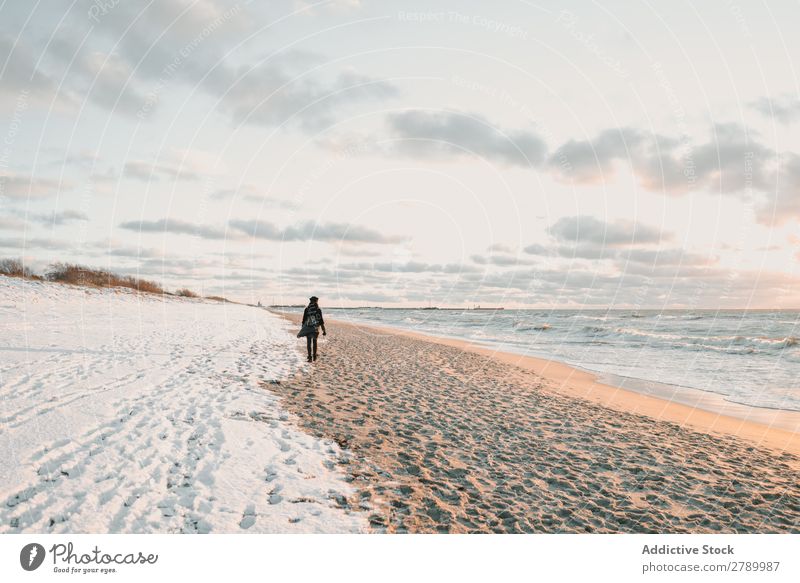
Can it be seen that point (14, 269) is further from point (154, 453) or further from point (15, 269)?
point (154, 453)

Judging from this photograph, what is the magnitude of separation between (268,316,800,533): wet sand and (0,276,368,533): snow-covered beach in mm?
799

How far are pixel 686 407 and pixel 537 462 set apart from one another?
34.5ft

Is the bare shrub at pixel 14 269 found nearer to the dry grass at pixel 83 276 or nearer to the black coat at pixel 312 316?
the dry grass at pixel 83 276

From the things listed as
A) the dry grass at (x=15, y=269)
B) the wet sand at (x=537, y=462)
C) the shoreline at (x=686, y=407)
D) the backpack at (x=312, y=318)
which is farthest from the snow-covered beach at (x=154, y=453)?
the dry grass at (x=15, y=269)

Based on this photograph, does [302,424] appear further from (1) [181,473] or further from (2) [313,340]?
(2) [313,340]

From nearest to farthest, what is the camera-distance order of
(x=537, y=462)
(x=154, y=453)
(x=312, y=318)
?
(x=154, y=453) → (x=537, y=462) → (x=312, y=318)

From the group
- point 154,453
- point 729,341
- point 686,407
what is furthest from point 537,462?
point 729,341

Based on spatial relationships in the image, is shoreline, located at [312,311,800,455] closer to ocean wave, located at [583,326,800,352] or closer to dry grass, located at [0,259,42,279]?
ocean wave, located at [583,326,800,352]

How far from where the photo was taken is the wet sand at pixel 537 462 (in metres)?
6.54

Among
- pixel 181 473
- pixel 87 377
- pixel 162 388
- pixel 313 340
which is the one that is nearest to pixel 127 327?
pixel 313 340

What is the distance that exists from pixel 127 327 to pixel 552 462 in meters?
25.7

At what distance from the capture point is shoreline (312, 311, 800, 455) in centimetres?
1268

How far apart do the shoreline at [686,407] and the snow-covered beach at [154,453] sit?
1116 cm

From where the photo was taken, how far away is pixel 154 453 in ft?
23.9
